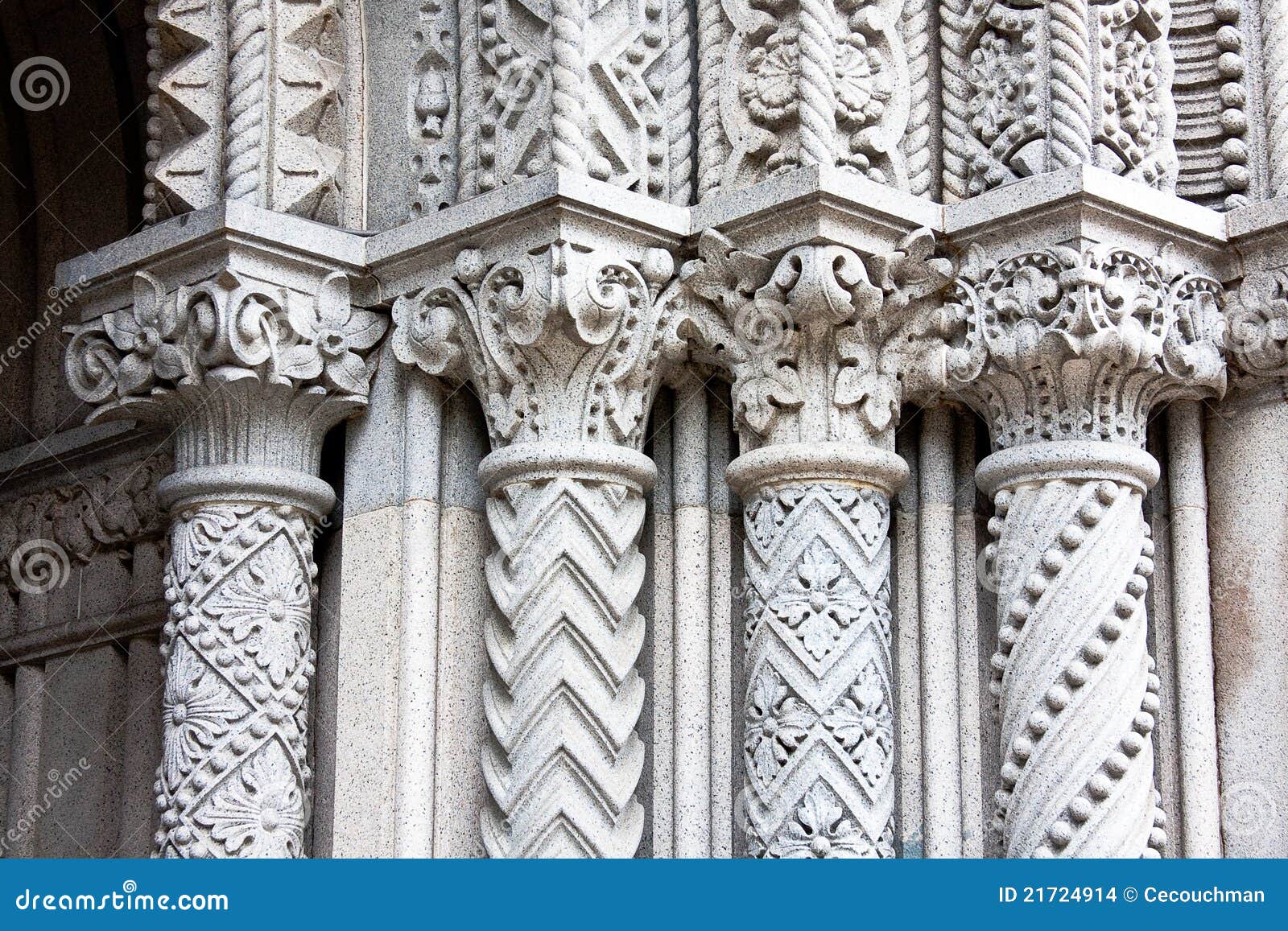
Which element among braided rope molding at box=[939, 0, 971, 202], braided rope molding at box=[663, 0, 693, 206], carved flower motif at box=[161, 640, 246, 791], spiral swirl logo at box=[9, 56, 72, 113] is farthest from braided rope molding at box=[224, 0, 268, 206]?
spiral swirl logo at box=[9, 56, 72, 113]

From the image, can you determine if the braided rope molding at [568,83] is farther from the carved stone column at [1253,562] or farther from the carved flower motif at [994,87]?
the carved stone column at [1253,562]

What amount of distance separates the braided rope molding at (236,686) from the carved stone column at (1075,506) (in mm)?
1344

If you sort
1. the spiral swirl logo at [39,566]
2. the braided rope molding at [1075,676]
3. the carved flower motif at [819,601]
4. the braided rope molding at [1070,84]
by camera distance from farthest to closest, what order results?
the spiral swirl logo at [39,566] < the braided rope molding at [1070,84] < the carved flower motif at [819,601] < the braided rope molding at [1075,676]

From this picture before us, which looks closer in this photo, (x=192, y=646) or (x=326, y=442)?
(x=192, y=646)

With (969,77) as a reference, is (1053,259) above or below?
below

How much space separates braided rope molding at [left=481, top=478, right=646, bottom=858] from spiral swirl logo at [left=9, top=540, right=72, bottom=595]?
6.47ft

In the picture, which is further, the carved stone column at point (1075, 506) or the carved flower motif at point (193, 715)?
the carved flower motif at point (193, 715)

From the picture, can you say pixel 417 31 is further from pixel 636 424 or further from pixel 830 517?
pixel 830 517

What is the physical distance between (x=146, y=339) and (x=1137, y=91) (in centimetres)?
200

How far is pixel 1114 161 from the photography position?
4320 mm

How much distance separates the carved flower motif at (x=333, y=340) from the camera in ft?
14.8

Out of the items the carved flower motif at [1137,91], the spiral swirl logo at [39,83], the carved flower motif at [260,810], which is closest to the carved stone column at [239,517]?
the carved flower motif at [260,810]

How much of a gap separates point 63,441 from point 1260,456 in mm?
3093

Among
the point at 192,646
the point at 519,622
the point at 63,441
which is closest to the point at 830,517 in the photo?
the point at 519,622
